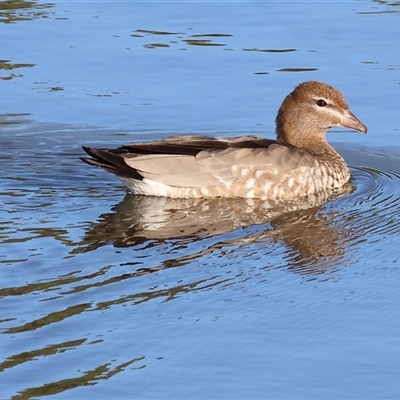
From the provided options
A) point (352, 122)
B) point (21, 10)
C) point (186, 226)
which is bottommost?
point (186, 226)

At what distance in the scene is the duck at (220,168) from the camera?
1110 cm

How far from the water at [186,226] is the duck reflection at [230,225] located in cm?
3

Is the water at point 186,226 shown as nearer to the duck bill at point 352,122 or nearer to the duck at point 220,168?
the duck at point 220,168

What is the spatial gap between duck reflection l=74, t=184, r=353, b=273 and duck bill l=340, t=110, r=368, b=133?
34.1 inches

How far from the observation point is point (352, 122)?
12.3 m

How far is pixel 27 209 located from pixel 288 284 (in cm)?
268

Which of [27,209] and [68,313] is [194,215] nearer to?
[27,209]

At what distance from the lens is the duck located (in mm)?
11102

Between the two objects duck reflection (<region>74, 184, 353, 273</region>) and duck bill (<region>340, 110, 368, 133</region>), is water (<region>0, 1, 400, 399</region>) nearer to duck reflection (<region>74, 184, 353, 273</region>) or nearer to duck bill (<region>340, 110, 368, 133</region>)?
duck reflection (<region>74, 184, 353, 273</region>)

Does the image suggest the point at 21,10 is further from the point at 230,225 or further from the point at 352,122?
the point at 230,225

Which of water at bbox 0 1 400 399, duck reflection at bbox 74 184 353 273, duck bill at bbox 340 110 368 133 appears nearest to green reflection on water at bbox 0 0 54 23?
water at bbox 0 1 400 399

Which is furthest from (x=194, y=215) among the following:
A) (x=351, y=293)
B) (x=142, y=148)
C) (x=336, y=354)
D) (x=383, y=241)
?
(x=336, y=354)

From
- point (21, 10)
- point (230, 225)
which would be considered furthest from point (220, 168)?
point (21, 10)

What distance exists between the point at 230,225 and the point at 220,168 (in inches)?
42.9
